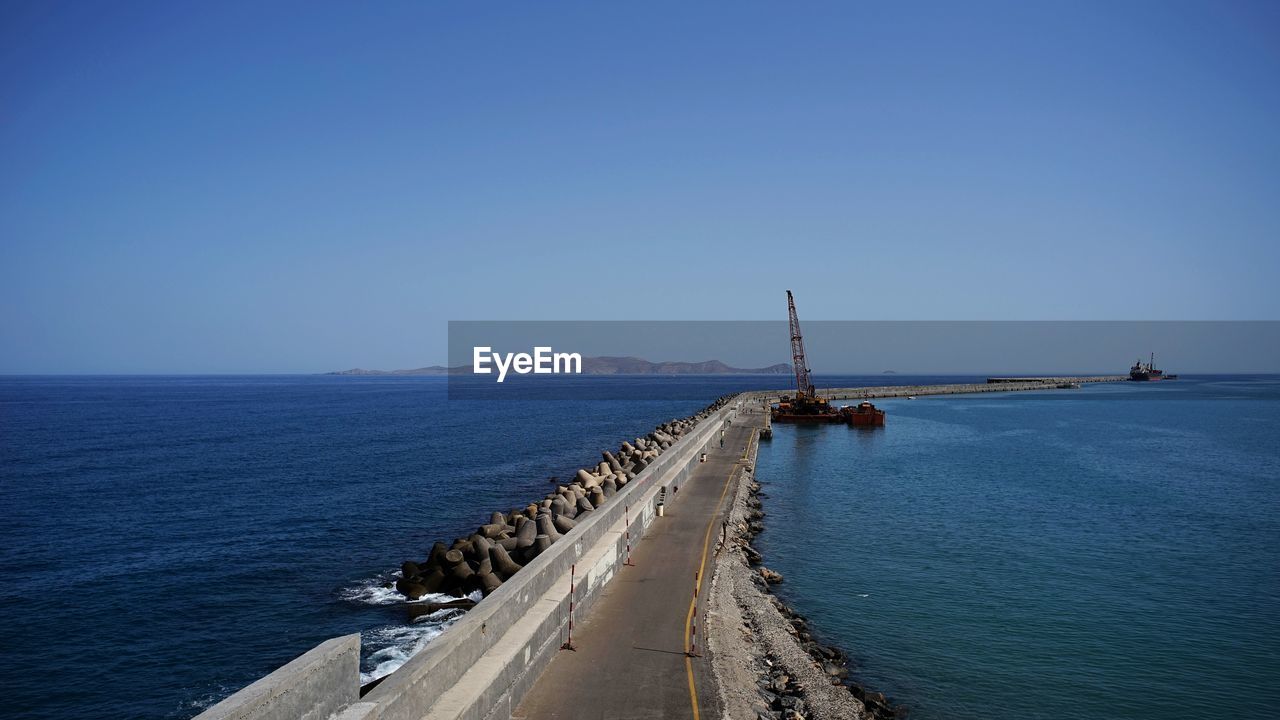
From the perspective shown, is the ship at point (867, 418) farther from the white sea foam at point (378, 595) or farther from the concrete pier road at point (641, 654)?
the white sea foam at point (378, 595)

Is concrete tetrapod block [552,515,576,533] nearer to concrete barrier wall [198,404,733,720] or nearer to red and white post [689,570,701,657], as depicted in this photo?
concrete barrier wall [198,404,733,720]

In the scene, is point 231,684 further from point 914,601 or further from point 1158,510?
point 1158,510

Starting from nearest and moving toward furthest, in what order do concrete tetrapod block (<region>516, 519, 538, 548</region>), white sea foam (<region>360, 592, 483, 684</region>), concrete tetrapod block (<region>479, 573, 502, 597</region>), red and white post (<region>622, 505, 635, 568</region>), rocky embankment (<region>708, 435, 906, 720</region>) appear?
1. rocky embankment (<region>708, 435, 906, 720</region>)
2. white sea foam (<region>360, 592, 483, 684</region>)
3. red and white post (<region>622, 505, 635, 568</region>)
4. concrete tetrapod block (<region>479, 573, 502, 597</region>)
5. concrete tetrapod block (<region>516, 519, 538, 548</region>)

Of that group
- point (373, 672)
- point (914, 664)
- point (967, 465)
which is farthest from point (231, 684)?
point (967, 465)


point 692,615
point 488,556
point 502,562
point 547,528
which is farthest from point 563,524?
point 692,615

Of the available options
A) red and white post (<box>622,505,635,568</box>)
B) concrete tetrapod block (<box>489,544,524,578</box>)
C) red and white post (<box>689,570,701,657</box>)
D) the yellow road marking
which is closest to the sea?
concrete tetrapod block (<box>489,544,524,578</box>)

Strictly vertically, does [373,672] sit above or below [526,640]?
below

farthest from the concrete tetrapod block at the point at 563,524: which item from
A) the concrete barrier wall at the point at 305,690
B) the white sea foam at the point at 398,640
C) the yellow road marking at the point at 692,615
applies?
the concrete barrier wall at the point at 305,690

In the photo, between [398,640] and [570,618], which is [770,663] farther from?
[398,640]
